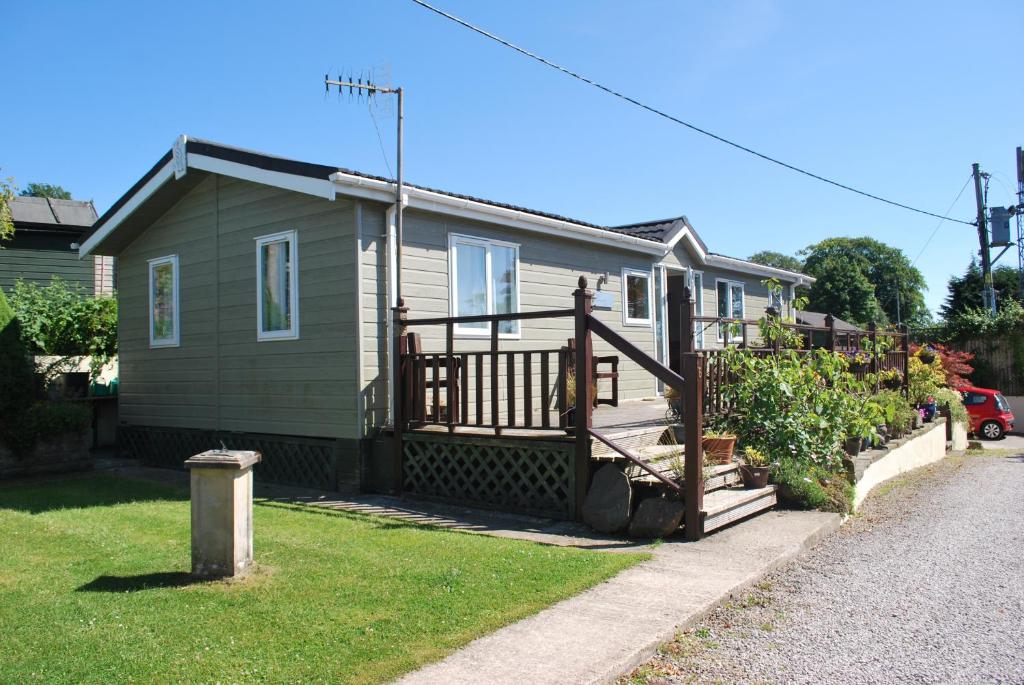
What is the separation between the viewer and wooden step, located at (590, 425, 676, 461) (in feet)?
23.4

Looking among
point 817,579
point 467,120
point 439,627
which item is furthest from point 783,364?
point 467,120

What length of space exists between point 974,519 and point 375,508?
6.54 m

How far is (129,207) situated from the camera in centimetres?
1132

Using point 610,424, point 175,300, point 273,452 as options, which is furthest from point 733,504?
point 175,300

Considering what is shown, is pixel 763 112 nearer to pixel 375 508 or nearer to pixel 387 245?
pixel 387 245

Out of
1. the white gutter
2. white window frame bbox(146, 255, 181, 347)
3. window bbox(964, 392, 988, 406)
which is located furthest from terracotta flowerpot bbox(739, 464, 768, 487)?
window bbox(964, 392, 988, 406)

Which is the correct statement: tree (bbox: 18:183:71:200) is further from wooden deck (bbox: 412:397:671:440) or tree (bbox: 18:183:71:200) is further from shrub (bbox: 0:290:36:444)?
wooden deck (bbox: 412:397:671:440)

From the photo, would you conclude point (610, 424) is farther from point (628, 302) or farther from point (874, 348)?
point (874, 348)

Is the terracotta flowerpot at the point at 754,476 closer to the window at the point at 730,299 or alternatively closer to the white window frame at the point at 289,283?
the white window frame at the point at 289,283

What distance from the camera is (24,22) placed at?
436 inches

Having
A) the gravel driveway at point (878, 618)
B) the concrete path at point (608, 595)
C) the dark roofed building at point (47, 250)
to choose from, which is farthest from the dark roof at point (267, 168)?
the dark roofed building at point (47, 250)

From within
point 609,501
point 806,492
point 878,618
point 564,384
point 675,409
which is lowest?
point 878,618

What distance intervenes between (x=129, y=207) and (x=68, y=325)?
4678mm

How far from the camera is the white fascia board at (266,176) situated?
27.6 ft
